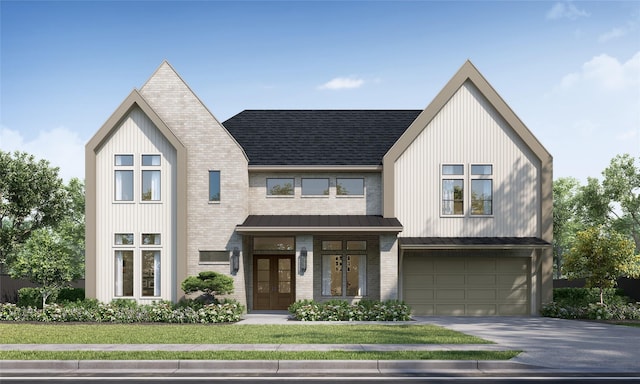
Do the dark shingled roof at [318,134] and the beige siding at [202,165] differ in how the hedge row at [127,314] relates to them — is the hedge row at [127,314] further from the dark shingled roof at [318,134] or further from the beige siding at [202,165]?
the dark shingled roof at [318,134]

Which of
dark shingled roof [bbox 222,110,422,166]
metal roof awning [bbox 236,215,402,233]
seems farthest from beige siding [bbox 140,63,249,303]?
dark shingled roof [bbox 222,110,422,166]

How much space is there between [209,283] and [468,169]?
13.1 m

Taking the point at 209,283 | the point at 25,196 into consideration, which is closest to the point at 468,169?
the point at 209,283

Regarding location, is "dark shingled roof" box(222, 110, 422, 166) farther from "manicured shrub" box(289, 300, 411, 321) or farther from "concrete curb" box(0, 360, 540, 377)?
"concrete curb" box(0, 360, 540, 377)

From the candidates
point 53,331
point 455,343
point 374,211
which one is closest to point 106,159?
point 53,331

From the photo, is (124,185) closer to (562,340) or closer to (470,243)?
(470,243)

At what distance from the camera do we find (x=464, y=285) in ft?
88.4

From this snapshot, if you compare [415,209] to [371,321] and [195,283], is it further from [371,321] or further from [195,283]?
[195,283]

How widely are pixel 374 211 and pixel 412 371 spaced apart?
1522cm

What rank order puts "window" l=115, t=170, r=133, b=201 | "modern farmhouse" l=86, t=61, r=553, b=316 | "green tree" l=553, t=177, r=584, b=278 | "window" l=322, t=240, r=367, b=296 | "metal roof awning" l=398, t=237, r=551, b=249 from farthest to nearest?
1. "green tree" l=553, t=177, r=584, b=278
2. "window" l=322, t=240, r=367, b=296
3. "window" l=115, t=170, r=133, b=201
4. "modern farmhouse" l=86, t=61, r=553, b=316
5. "metal roof awning" l=398, t=237, r=551, b=249

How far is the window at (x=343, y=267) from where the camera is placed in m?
26.9

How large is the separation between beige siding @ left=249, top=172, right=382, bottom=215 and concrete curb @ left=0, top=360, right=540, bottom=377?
14829 millimetres

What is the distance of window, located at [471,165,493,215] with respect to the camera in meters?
27.1

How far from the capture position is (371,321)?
910 inches
